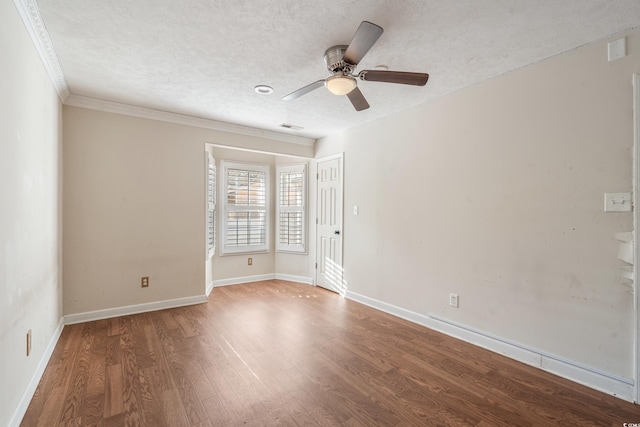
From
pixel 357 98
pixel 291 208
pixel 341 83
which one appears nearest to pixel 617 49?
pixel 357 98

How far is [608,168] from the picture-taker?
82.7 inches

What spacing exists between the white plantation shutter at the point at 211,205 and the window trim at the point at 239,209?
0.17m

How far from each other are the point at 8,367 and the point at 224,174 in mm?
3675

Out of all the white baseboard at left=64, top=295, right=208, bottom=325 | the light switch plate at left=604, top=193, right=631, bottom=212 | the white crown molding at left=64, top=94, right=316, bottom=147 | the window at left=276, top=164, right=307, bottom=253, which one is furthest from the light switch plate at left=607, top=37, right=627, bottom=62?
the white baseboard at left=64, top=295, right=208, bottom=325

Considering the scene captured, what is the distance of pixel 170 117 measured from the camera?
3.81m

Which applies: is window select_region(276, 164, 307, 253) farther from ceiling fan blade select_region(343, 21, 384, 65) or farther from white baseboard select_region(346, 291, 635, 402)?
ceiling fan blade select_region(343, 21, 384, 65)

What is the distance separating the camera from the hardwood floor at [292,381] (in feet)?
6.00

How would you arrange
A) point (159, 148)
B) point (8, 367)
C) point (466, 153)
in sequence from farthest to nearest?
1. point (159, 148)
2. point (466, 153)
3. point (8, 367)

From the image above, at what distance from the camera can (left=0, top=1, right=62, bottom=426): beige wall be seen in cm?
160

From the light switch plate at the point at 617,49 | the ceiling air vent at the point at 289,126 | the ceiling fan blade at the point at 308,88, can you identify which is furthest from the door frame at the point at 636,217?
the ceiling air vent at the point at 289,126

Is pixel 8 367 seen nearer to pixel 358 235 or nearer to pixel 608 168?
pixel 358 235

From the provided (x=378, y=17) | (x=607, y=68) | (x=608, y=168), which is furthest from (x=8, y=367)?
(x=607, y=68)

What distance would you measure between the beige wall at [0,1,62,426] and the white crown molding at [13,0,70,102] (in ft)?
0.19

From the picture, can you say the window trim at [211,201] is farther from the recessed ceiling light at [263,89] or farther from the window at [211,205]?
the recessed ceiling light at [263,89]
